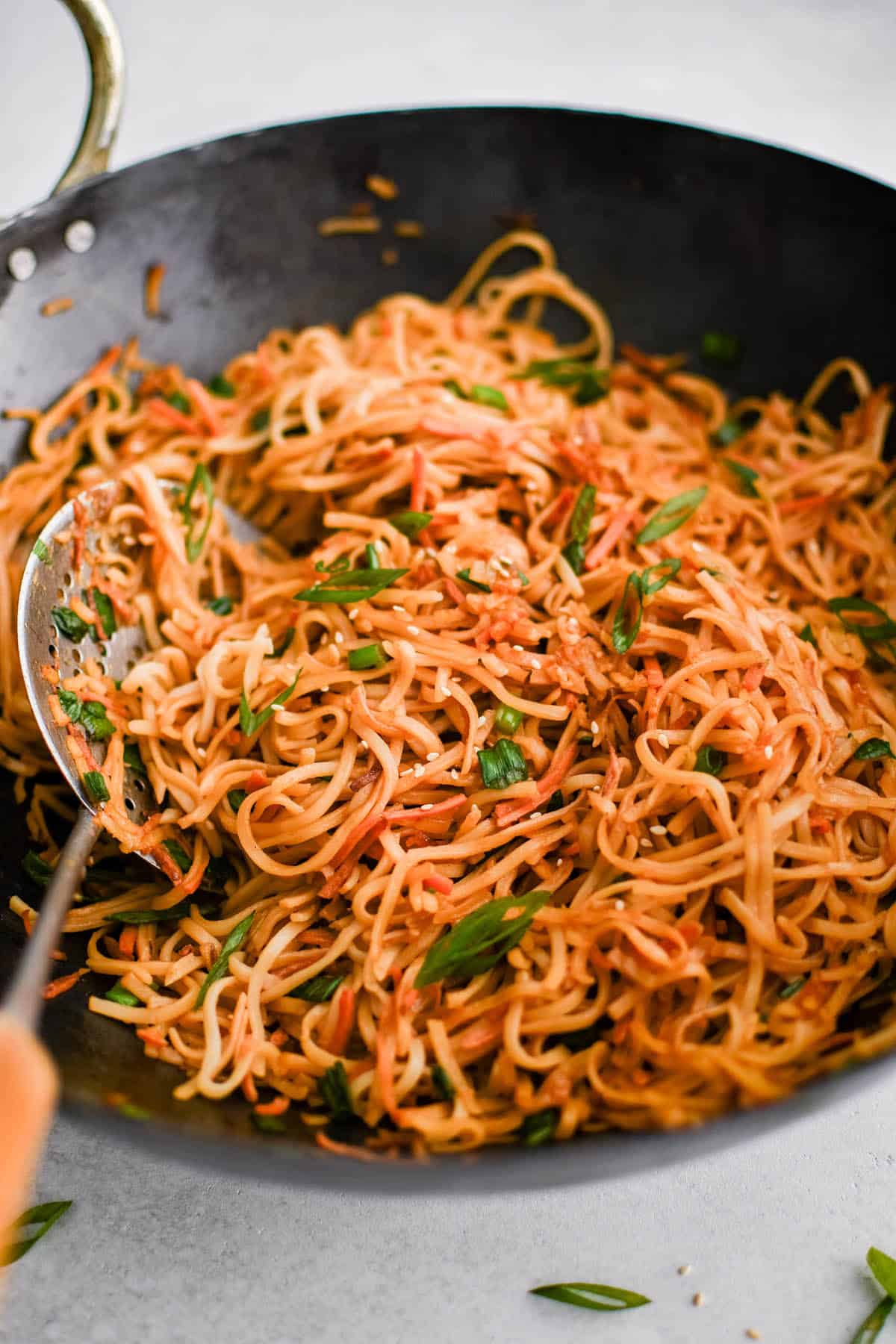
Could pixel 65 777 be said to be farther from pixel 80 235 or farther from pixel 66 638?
pixel 80 235

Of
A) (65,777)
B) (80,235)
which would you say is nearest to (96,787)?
(65,777)

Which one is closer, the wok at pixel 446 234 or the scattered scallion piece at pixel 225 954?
the scattered scallion piece at pixel 225 954

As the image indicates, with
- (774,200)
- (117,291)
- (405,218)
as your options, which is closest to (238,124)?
(405,218)

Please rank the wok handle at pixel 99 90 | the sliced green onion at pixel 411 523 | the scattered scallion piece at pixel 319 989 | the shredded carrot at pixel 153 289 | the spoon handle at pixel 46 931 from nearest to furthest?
the spoon handle at pixel 46 931, the scattered scallion piece at pixel 319 989, the sliced green onion at pixel 411 523, the wok handle at pixel 99 90, the shredded carrot at pixel 153 289

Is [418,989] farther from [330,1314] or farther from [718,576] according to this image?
[718,576]

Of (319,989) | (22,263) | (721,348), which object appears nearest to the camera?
(319,989)

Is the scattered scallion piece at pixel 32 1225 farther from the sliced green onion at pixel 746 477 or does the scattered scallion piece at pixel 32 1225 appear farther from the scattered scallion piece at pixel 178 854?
the sliced green onion at pixel 746 477

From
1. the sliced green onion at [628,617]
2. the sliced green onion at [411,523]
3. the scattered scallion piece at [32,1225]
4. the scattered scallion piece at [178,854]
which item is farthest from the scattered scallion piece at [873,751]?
the scattered scallion piece at [32,1225]
